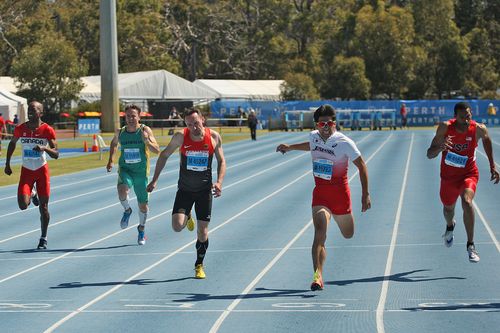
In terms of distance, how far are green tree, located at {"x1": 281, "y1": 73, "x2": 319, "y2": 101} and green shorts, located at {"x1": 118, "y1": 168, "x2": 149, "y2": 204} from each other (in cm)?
6519

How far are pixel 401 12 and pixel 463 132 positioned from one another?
7327 cm

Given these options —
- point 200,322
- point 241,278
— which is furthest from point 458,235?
point 200,322

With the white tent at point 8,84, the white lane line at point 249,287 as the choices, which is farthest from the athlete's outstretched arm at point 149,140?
the white tent at point 8,84

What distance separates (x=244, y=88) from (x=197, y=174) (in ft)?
226

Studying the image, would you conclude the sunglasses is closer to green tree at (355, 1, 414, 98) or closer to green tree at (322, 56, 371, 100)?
green tree at (322, 56, 371, 100)

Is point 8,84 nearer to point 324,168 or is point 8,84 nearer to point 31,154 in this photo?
point 31,154

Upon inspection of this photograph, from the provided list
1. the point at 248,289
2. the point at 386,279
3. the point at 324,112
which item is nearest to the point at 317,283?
the point at 248,289

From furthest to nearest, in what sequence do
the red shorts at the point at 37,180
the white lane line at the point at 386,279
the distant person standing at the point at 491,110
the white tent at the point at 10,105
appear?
the distant person standing at the point at 491,110, the white tent at the point at 10,105, the red shorts at the point at 37,180, the white lane line at the point at 386,279

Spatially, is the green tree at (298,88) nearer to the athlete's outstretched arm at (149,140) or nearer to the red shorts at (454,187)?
the athlete's outstretched arm at (149,140)

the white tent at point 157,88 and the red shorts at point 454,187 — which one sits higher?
the white tent at point 157,88

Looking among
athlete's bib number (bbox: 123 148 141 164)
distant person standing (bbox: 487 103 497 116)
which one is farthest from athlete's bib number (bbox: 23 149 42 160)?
distant person standing (bbox: 487 103 497 116)

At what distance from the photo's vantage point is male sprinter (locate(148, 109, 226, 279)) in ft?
36.4

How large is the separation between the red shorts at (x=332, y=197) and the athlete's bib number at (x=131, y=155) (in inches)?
170

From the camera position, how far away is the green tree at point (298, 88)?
261 ft
